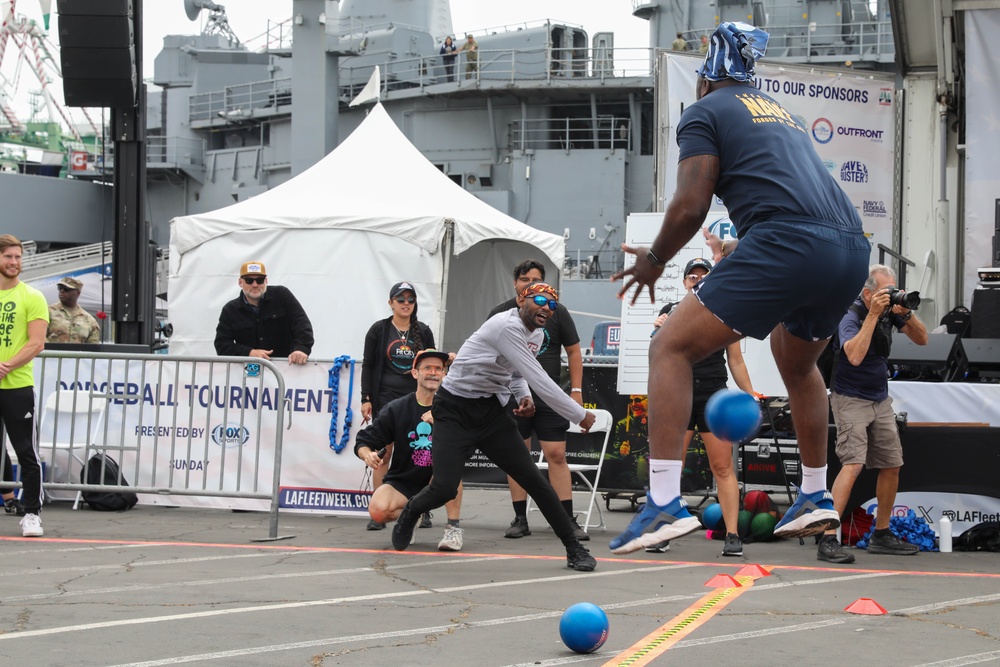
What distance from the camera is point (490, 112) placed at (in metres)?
34.9

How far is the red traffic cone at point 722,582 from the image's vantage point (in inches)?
251

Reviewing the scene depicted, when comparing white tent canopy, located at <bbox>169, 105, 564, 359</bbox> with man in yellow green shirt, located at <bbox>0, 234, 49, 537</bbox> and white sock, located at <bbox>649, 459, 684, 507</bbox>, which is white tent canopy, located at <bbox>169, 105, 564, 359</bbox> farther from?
white sock, located at <bbox>649, 459, 684, 507</bbox>

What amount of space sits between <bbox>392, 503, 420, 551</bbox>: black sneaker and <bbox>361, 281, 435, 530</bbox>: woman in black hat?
1.36 meters

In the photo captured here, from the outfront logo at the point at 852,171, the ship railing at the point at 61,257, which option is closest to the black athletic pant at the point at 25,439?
the outfront logo at the point at 852,171

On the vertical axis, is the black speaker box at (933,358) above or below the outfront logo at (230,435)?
above

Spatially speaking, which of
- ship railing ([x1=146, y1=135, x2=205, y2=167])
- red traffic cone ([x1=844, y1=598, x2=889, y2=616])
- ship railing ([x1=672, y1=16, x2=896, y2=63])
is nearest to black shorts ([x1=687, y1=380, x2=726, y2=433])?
red traffic cone ([x1=844, y1=598, x2=889, y2=616])

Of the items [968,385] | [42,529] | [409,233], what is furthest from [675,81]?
[42,529]

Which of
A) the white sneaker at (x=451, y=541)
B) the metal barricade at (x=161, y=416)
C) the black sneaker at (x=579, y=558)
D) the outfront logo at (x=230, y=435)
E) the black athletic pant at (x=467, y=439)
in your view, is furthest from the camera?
the outfront logo at (x=230, y=435)

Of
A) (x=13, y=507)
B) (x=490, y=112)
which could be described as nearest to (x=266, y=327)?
(x=13, y=507)

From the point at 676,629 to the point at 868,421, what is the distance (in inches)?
128

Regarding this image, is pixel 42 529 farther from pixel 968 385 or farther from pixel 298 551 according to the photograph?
pixel 968 385

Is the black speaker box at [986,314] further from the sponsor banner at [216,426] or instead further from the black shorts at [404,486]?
the sponsor banner at [216,426]

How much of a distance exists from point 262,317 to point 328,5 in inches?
1100

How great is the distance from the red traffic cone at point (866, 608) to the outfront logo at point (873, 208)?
25.4 feet
